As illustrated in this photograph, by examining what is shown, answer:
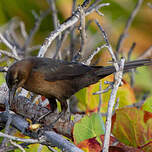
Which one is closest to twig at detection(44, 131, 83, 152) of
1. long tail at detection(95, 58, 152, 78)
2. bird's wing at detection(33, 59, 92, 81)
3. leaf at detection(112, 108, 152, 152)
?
leaf at detection(112, 108, 152, 152)

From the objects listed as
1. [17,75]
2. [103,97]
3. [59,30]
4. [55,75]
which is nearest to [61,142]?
[17,75]

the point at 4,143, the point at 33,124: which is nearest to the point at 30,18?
the point at 33,124

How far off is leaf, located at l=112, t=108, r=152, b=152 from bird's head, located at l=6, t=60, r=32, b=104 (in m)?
0.93

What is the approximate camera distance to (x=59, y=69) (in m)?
3.95

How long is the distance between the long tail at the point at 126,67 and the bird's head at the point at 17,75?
2.47 ft

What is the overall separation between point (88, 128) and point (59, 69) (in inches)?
33.6

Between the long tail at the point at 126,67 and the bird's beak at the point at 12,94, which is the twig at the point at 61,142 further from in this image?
the long tail at the point at 126,67

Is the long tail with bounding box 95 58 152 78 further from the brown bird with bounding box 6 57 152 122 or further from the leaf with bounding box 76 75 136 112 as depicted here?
the leaf with bounding box 76 75 136 112

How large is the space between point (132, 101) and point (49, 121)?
104 cm

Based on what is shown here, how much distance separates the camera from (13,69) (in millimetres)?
3504

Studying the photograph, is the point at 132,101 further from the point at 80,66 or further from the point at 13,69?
the point at 13,69

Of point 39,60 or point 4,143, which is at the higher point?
point 39,60

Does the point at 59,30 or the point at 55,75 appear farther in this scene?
the point at 55,75

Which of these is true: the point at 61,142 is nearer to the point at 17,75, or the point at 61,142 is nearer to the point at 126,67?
the point at 17,75
